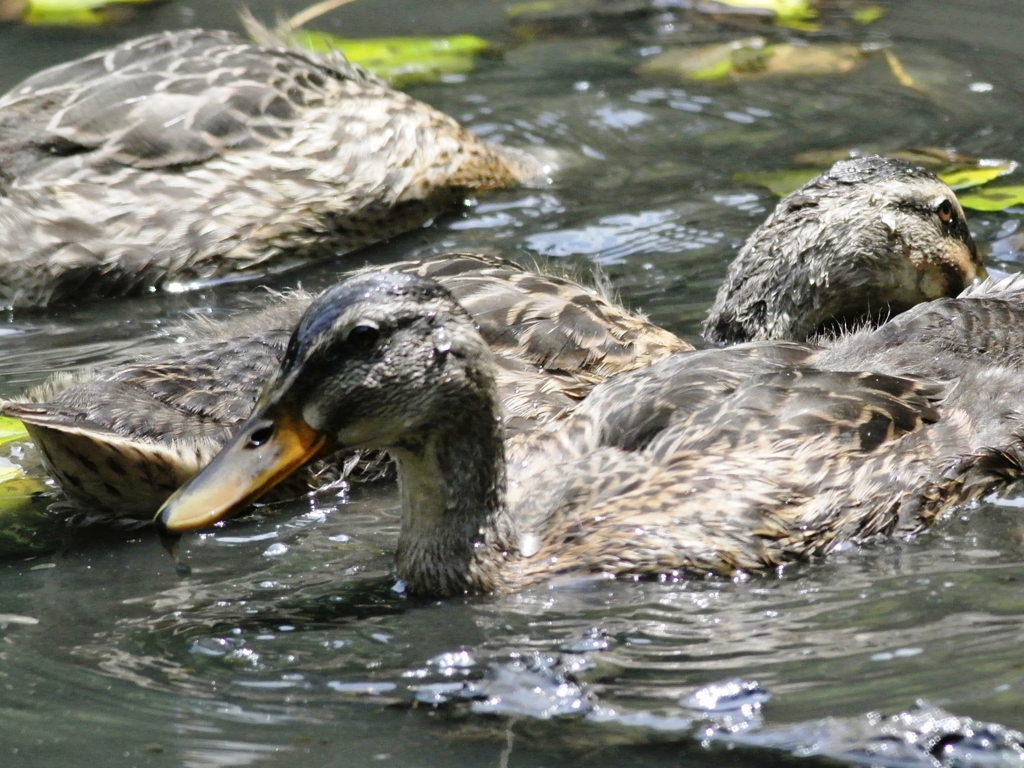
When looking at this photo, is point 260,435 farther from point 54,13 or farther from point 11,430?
point 54,13

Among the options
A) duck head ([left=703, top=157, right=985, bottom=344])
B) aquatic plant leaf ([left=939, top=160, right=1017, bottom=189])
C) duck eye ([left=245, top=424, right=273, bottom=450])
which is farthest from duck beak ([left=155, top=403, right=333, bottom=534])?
aquatic plant leaf ([left=939, top=160, right=1017, bottom=189])


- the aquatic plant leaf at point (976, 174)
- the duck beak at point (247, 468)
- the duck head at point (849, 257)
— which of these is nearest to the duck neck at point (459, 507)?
the duck beak at point (247, 468)

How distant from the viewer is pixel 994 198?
9.22m

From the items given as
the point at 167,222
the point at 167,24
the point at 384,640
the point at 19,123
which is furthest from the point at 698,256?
the point at 167,24

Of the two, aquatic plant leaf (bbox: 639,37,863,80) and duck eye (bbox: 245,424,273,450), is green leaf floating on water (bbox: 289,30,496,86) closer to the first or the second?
aquatic plant leaf (bbox: 639,37,863,80)

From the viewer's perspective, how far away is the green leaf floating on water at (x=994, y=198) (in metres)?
9.11

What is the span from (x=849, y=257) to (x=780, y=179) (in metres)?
1.88

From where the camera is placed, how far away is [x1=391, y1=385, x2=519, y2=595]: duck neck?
18.1 feet

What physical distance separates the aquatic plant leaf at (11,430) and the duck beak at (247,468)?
180 centimetres

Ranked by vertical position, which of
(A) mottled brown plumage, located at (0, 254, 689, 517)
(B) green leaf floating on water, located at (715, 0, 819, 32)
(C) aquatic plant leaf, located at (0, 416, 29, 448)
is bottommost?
(C) aquatic plant leaf, located at (0, 416, 29, 448)

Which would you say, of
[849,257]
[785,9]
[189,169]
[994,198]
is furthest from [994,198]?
[189,169]

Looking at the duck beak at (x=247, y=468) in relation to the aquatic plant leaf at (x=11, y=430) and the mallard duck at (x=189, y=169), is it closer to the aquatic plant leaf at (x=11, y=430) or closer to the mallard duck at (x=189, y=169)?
the aquatic plant leaf at (x=11, y=430)

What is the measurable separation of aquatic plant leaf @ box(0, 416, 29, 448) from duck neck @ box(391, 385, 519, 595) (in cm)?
200

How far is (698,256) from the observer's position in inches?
359
